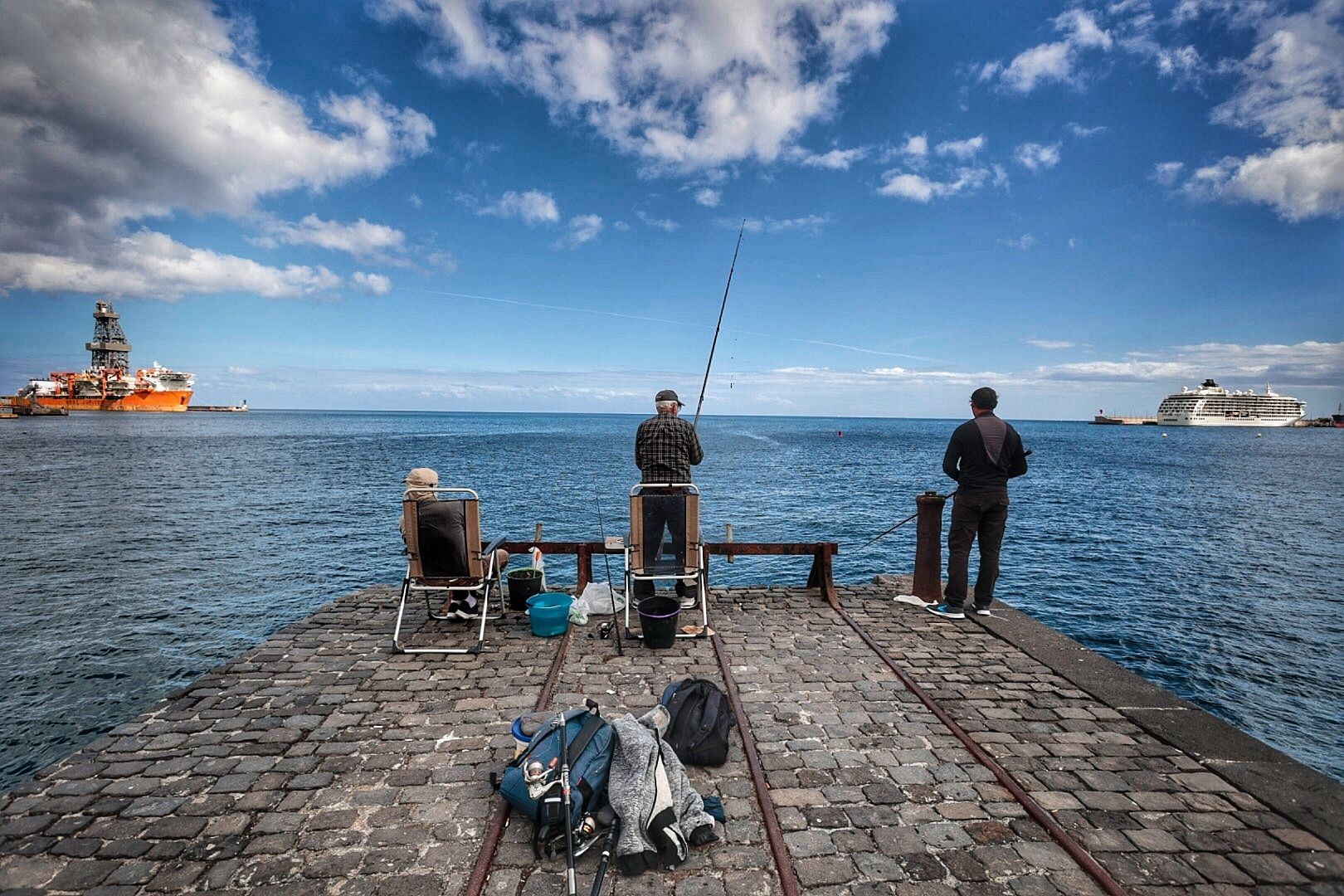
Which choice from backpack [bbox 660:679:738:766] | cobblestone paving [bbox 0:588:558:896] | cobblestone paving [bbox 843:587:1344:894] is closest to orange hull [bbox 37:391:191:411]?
cobblestone paving [bbox 0:588:558:896]

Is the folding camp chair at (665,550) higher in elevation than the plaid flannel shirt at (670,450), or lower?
lower

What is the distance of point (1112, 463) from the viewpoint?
54.8 m

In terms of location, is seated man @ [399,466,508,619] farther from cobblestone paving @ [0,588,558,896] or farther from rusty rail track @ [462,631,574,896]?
rusty rail track @ [462,631,574,896]

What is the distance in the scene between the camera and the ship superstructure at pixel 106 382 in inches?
4373

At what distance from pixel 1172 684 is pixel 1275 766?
7.35 meters

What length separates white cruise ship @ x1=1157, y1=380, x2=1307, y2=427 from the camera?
14738 cm

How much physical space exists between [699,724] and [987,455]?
16.1 ft

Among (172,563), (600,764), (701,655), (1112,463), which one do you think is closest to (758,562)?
(701,655)

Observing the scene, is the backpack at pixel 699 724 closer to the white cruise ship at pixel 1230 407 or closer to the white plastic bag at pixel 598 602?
the white plastic bag at pixel 598 602

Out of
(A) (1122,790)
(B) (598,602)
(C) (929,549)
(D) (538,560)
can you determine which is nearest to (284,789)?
(B) (598,602)

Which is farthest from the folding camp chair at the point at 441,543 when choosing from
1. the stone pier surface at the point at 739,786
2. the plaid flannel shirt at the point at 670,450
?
the plaid flannel shirt at the point at 670,450

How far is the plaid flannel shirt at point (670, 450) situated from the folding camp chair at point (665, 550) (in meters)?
0.25

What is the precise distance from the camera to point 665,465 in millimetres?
7316

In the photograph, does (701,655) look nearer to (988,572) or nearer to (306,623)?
(988,572)
